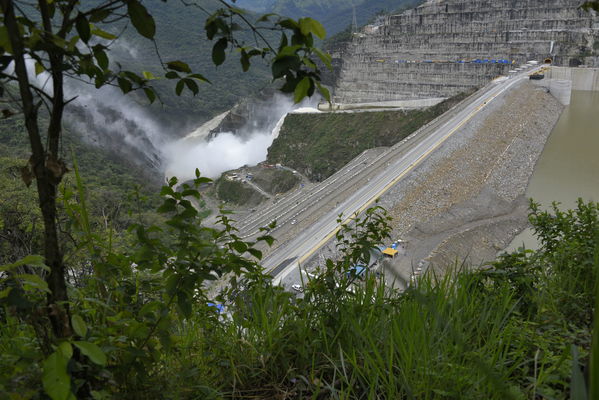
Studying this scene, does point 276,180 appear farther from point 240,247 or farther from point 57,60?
point 57,60

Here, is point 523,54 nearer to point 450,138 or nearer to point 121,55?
point 450,138

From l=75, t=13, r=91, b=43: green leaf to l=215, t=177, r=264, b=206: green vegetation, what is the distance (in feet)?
114

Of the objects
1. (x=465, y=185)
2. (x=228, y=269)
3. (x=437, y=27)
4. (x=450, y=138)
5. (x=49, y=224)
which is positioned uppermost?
(x=437, y=27)

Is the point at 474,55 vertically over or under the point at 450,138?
over

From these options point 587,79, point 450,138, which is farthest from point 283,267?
point 587,79

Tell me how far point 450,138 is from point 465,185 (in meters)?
3.94

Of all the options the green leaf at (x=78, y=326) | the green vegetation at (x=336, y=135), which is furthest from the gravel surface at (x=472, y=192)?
the green leaf at (x=78, y=326)

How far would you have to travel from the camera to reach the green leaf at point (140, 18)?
39.3 inches

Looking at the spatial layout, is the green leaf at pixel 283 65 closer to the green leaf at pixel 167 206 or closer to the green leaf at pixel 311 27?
the green leaf at pixel 311 27

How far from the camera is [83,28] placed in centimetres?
101

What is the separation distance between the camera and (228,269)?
139cm

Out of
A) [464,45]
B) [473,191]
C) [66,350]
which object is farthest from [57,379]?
[464,45]

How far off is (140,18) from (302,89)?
1.37ft

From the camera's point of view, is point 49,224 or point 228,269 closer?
point 49,224
